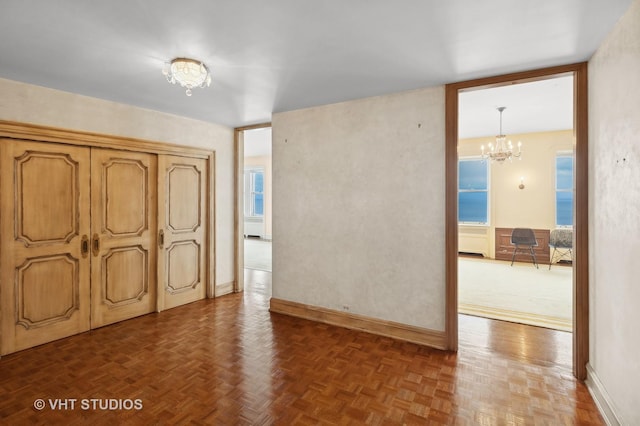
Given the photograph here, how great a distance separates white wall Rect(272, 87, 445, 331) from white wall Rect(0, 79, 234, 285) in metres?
1.07

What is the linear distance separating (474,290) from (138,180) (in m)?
4.96

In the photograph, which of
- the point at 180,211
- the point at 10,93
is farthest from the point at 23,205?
the point at 180,211

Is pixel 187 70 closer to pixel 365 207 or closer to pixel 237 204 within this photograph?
pixel 365 207

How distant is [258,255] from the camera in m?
8.34

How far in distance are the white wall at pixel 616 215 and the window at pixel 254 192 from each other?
990 centimetres

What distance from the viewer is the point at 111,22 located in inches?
81.6

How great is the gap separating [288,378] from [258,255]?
5.82m

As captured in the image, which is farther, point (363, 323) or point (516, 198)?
point (516, 198)

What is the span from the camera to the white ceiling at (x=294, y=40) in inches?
76.6

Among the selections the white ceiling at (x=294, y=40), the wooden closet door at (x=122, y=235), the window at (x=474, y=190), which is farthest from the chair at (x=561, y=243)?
the wooden closet door at (x=122, y=235)

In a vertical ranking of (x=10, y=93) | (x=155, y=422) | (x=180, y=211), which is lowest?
(x=155, y=422)

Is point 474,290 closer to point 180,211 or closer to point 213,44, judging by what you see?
point 180,211

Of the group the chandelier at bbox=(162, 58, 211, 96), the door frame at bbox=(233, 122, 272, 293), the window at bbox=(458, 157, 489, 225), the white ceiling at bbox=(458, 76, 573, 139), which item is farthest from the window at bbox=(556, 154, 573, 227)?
the chandelier at bbox=(162, 58, 211, 96)

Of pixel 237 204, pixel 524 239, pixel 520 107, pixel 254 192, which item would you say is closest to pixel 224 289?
pixel 237 204
